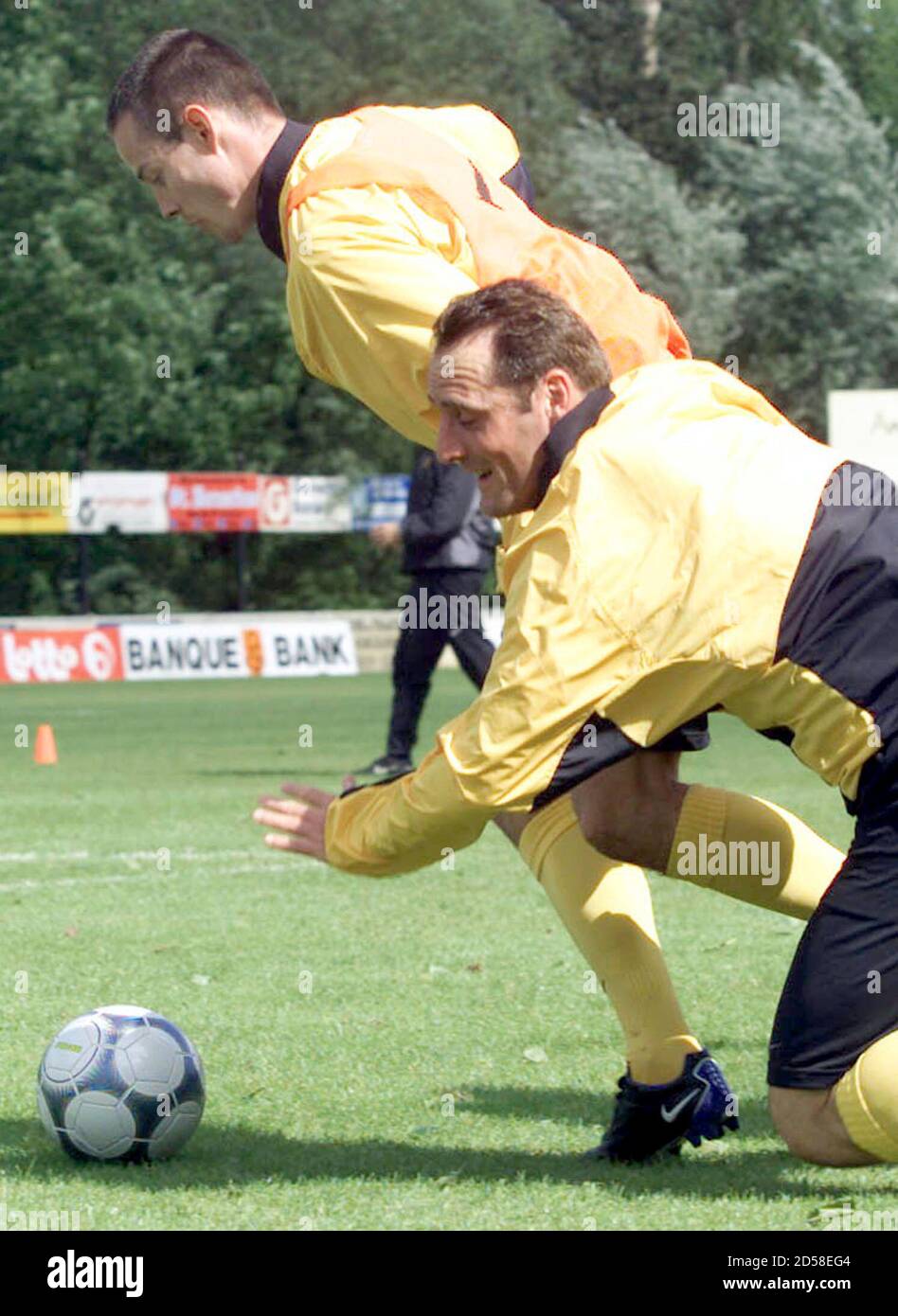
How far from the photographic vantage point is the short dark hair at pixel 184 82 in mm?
4980

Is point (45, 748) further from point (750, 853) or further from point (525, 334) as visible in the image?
point (525, 334)

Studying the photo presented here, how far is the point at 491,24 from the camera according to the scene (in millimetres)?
43281

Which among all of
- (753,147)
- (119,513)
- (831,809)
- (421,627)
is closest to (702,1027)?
(831,809)

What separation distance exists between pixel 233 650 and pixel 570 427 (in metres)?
24.3

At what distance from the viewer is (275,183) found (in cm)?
495

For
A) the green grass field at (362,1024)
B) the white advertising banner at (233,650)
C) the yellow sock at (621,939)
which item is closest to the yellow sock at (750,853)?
the yellow sock at (621,939)

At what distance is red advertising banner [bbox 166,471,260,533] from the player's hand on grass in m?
27.3

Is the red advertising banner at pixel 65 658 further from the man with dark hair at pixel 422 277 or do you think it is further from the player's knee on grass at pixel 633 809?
the player's knee on grass at pixel 633 809

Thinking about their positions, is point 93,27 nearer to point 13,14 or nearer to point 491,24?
point 13,14

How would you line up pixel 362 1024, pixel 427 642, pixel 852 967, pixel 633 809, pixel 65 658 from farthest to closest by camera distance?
pixel 65 658 < pixel 427 642 < pixel 362 1024 < pixel 633 809 < pixel 852 967

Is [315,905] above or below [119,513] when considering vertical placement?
above

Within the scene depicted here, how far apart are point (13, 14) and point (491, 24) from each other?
963 cm

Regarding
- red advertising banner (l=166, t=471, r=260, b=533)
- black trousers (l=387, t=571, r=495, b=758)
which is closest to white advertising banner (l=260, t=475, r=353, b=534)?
red advertising banner (l=166, t=471, r=260, b=533)

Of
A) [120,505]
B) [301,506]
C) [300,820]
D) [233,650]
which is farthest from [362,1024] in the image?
[301,506]
